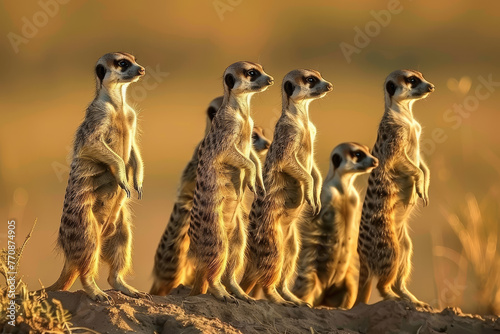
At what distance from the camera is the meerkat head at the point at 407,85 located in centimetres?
800

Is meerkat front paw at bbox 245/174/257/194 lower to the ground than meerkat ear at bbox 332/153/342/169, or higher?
lower

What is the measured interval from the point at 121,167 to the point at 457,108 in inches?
356

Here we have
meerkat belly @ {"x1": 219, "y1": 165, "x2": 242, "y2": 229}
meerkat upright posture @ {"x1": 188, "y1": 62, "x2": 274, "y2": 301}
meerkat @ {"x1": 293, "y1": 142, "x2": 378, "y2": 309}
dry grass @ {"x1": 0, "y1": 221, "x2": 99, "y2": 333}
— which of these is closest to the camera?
dry grass @ {"x1": 0, "y1": 221, "x2": 99, "y2": 333}

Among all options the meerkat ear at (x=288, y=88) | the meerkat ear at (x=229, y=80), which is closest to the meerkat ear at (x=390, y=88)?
the meerkat ear at (x=288, y=88)

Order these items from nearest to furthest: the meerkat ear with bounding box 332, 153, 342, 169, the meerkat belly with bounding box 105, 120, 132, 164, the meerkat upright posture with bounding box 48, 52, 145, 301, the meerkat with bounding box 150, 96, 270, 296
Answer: the meerkat upright posture with bounding box 48, 52, 145, 301, the meerkat belly with bounding box 105, 120, 132, 164, the meerkat with bounding box 150, 96, 270, 296, the meerkat ear with bounding box 332, 153, 342, 169

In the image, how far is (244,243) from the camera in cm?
704

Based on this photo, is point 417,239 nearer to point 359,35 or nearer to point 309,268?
point 309,268

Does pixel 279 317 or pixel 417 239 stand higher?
pixel 417 239

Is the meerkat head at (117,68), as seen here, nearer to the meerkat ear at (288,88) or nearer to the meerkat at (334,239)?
the meerkat ear at (288,88)

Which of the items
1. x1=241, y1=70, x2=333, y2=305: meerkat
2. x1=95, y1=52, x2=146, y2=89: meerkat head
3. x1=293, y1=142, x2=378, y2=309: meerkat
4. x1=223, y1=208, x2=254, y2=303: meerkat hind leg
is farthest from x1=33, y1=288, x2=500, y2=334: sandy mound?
x1=95, y1=52, x2=146, y2=89: meerkat head

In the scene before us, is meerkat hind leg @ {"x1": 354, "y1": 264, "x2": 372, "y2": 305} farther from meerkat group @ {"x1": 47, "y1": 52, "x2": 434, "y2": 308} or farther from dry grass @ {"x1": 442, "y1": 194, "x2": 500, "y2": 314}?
dry grass @ {"x1": 442, "y1": 194, "x2": 500, "y2": 314}

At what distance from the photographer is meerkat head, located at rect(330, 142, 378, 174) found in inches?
313

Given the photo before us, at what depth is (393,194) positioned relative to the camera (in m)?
7.89

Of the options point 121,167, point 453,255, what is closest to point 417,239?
point 453,255
